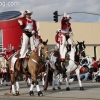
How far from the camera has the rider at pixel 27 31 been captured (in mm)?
16234

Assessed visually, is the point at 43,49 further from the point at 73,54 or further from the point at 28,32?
the point at 73,54

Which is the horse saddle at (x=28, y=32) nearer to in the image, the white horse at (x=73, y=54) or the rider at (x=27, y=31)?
the rider at (x=27, y=31)

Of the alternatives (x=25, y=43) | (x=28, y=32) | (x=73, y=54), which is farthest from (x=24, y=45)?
(x=73, y=54)

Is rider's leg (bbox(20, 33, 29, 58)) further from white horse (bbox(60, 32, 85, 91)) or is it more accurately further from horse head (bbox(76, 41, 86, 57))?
horse head (bbox(76, 41, 86, 57))

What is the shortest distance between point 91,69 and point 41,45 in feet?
47.5

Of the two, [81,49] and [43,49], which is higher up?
[81,49]

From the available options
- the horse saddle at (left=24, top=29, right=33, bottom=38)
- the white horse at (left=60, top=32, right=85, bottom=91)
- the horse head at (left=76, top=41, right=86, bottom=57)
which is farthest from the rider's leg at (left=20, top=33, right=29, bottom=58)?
the horse head at (left=76, top=41, right=86, bottom=57)

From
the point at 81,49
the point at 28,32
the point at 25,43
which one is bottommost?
the point at 81,49

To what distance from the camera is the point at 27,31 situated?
16.2m

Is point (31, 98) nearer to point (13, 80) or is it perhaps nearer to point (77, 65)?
point (13, 80)

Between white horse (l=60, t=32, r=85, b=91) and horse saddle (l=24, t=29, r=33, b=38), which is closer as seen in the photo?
horse saddle (l=24, t=29, r=33, b=38)

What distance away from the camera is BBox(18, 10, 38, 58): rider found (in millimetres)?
16234

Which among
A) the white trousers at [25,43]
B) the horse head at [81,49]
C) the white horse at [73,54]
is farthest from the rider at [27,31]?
the horse head at [81,49]

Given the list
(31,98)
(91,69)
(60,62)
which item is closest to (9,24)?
(91,69)
